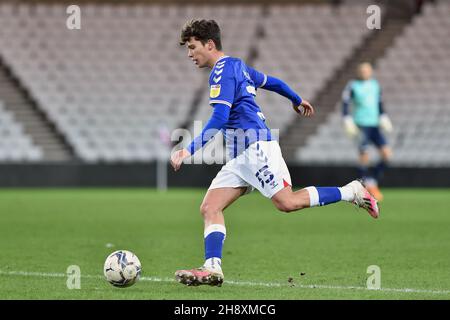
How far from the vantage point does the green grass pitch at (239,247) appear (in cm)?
667

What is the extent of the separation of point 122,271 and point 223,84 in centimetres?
143

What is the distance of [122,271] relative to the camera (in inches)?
262

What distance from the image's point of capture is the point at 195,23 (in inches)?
277

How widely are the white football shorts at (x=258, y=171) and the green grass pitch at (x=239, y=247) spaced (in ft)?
2.26

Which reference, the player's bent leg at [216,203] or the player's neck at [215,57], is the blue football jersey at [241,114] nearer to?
the player's neck at [215,57]

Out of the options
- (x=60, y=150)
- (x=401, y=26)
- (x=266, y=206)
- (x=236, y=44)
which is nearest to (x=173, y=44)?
(x=236, y=44)

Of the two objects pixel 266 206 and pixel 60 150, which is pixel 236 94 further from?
pixel 60 150

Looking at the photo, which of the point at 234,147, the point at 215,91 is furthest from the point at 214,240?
the point at 215,91

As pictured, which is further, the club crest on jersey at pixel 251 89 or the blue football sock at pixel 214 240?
the club crest on jersey at pixel 251 89

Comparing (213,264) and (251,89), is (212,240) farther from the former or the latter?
(251,89)

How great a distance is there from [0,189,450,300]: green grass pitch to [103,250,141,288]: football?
0.22 ft

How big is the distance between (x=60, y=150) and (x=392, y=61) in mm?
7916

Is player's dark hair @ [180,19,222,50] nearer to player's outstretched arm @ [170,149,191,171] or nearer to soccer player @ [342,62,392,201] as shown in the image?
player's outstretched arm @ [170,149,191,171]

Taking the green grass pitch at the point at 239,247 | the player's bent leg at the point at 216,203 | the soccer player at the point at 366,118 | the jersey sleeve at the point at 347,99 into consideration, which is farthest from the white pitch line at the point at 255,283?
the jersey sleeve at the point at 347,99
